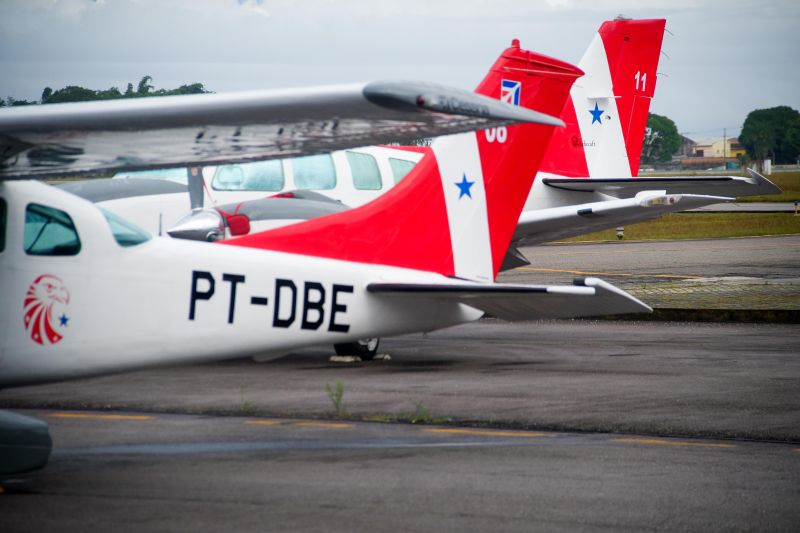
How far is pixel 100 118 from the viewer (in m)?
5.84

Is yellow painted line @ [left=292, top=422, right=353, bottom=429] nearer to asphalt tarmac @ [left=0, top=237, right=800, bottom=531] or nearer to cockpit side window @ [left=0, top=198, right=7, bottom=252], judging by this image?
asphalt tarmac @ [left=0, top=237, right=800, bottom=531]

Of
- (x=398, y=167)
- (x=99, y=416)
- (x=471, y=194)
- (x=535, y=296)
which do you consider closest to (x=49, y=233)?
(x=99, y=416)

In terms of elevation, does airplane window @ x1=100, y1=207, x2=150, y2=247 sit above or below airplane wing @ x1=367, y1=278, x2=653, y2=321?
above

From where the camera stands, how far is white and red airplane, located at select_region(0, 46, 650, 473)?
5.92 metres

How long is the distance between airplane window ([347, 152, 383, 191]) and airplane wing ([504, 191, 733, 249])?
2.05 metres

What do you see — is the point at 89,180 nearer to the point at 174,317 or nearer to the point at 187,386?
the point at 187,386

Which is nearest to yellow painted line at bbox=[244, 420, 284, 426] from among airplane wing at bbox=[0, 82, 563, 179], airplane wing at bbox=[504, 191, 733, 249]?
airplane wing at bbox=[0, 82, 563, 179]

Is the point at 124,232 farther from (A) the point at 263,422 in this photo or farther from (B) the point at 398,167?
Answer: (B) the point at 398,167

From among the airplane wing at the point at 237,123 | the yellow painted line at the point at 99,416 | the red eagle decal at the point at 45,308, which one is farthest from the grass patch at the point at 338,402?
the airplane wing at the point at 237,123

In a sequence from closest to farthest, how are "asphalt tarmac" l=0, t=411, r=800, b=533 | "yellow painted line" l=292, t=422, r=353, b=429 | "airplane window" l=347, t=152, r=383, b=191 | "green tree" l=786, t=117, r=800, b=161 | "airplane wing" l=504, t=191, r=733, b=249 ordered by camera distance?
"asphalt tarmac" l=0, t=411, r=800, b=533 < "yellow painted line" l=292, t=422, r=353, b=429 < "airplane window" l=347, t=152, r=383, b=191 < "airplane wing" l=504, t=191, r=733, b=249 < "green tree" l=786, t=117, r=800, b=161

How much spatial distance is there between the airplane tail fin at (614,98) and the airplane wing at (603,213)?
119 inches

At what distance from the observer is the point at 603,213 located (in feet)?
52.6

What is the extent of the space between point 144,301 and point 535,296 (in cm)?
316

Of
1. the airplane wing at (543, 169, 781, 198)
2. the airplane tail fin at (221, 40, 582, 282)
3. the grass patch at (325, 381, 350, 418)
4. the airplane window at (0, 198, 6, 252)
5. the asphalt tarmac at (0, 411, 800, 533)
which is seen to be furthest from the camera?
the airplane wing at (543, 169, 781, 198)
